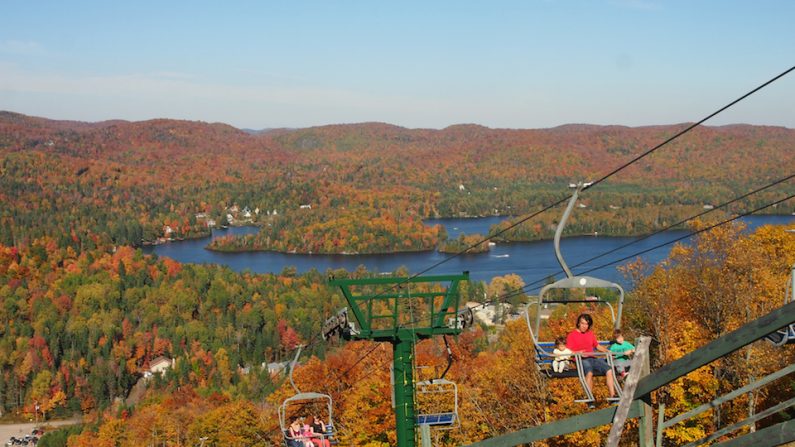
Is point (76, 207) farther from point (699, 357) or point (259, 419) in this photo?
point (699, 357)

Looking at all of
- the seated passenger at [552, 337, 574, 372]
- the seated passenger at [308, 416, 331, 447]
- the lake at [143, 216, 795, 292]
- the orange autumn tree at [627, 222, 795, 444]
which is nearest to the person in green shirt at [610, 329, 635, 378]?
the seated passenger at [552, 337, 574, 372]

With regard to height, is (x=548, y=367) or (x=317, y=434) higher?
(x=548, y=367)

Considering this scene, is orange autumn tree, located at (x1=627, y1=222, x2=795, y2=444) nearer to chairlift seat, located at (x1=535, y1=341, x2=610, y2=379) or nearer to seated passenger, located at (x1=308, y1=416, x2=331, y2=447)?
seated passenger, located at (x1=308, y1=416, x2=331, y2=447)

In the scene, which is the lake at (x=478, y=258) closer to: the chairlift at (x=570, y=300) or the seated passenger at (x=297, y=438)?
the seated passenger at (x=297, y=438)

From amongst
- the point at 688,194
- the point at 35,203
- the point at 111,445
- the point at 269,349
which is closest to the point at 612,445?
the point at 111,445

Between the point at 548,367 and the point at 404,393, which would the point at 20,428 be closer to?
the point at 404,393

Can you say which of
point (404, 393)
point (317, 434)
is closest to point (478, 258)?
point (404, 393)
